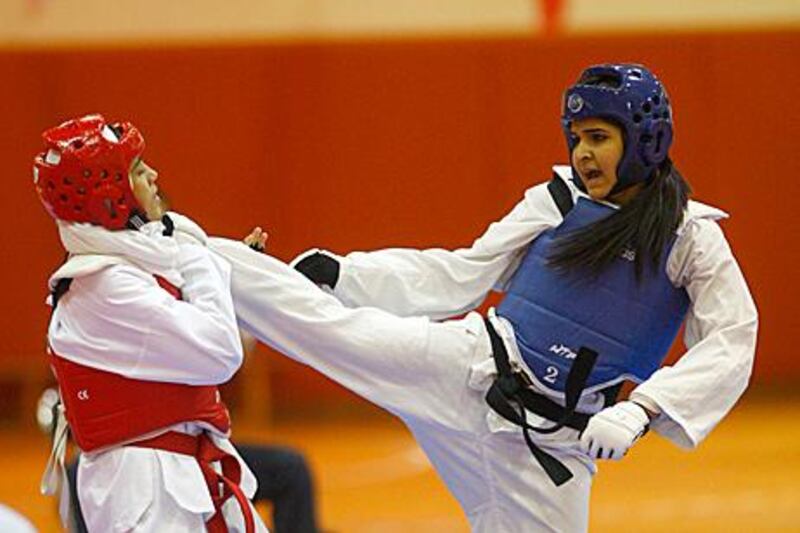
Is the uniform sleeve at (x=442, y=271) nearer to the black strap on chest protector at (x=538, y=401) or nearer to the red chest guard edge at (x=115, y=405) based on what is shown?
the black strap on chest protector at (x=538, y=401)

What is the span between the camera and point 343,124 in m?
8.41

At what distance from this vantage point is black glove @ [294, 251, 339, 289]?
4.35 metres

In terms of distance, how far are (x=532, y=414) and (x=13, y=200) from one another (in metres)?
4.69

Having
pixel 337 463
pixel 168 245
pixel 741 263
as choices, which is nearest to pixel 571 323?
pixel 168 245

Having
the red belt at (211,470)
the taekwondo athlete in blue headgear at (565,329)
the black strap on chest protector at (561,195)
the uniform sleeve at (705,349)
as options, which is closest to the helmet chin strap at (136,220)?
the taekwondo athlete in blue headgear at (565,329)

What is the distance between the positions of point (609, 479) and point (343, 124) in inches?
87.7

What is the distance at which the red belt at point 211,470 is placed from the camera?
3836 mm

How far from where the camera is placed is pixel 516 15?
945cm

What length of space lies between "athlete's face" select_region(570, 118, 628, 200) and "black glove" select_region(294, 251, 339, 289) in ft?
2.22

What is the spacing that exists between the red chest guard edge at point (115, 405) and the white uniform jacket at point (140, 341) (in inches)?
1.0

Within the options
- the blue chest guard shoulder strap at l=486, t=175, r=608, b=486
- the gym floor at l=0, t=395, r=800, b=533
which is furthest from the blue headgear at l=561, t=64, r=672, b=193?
the gym floor at l=0, t=395, r=800, b=533

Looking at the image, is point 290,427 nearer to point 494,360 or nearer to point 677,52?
point 677,52

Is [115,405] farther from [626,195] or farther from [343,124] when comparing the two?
[343,124]

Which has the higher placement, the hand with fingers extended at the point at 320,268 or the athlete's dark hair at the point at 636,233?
the athlete's dark hair at the point at 636,233
